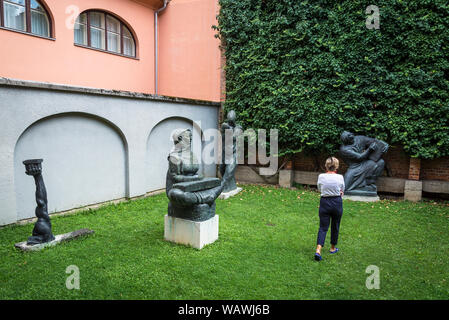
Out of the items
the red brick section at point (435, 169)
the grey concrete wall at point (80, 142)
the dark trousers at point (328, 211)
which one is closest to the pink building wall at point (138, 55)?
the grey concrete wall at point (80, 142)

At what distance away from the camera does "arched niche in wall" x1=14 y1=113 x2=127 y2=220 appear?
628 cm

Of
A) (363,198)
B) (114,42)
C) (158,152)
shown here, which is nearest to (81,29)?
(114,42)

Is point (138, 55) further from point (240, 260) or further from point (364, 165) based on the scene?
point (240, 260)

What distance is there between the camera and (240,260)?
4516 millimetres

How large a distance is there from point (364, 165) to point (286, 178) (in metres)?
2.74

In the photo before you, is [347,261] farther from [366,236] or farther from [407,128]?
[407,128]

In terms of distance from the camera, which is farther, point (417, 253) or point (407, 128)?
point (407, 128)

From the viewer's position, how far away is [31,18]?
392 inches

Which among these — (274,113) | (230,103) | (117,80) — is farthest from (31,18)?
(274,113)

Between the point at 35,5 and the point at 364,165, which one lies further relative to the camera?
the point at 35,5

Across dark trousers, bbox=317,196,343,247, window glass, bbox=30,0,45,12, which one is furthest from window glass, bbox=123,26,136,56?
dark trousers, bbox=317,196,343,247

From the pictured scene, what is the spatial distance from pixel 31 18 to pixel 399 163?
13433mm

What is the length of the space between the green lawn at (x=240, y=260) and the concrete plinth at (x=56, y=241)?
0.42 feet
